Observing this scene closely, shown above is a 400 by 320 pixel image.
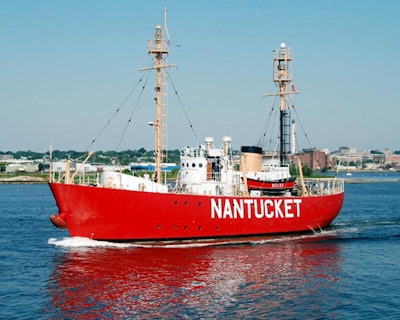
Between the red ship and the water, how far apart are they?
956 millimetres

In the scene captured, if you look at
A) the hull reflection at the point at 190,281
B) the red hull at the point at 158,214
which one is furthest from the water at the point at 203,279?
the red hull at the point at 158,214

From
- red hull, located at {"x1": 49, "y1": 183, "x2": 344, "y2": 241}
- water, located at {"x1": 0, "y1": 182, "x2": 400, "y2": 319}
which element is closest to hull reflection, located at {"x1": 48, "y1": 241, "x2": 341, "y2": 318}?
water, located at {"x1": 0, "y1": 182, "x2": 400, "y2": 319}

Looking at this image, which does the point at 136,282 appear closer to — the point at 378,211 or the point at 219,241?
the point at 219,241

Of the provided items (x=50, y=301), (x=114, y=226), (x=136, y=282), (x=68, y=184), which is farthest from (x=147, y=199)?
(x=50, y=301)

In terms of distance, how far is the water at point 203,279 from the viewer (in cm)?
1788

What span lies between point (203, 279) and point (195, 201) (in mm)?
7229

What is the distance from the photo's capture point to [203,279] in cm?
2195

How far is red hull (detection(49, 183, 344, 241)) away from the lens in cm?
2670

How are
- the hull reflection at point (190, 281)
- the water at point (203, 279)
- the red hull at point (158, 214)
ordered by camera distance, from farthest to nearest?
the red hull at point (158, 214) < the hull reflection at point (190, 281) < the water at point (203, 279)

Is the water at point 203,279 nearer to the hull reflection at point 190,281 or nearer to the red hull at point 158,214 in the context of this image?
the hull reflection at point 190,281

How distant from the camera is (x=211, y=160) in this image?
33125mm

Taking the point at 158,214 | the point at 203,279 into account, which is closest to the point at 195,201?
the point at 158,214

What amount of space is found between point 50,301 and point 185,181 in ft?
47.3

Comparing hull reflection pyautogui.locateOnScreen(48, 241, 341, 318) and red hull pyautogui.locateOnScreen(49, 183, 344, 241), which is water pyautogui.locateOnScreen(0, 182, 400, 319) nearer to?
hull reflection pyautogui.locateOnScreen(48, 241, 341, 318)
